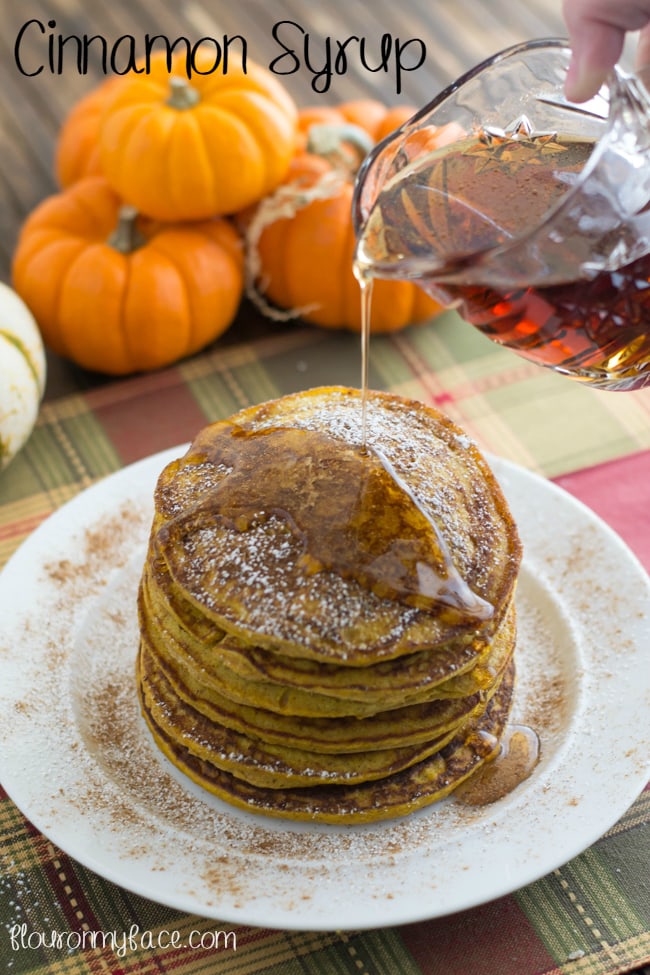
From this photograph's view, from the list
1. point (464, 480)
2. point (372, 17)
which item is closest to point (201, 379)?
point (464, 480)

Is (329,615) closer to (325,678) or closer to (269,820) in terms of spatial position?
(325,678)

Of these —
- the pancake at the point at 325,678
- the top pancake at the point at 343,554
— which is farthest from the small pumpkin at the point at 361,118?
the pancake at the point at 325,678

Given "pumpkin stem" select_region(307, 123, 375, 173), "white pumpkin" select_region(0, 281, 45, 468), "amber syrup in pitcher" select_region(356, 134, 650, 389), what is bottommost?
"white pumpkin" select_region(0, 281, 45, 468)

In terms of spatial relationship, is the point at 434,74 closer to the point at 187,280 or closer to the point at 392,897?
the point at 187,280

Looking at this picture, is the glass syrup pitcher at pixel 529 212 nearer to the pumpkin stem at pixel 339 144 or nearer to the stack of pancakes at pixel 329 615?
the stack of pancakes at pixel 329 615

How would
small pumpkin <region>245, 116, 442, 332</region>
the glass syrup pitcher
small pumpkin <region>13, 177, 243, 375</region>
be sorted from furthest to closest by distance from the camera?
small pumpkin <region>245, 116, 442, 332</region> < small pumpkin <region>13, 177, 243, 375</region> < the glass syrup pitcher

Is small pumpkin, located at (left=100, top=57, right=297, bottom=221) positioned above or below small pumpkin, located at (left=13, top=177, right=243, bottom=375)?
above

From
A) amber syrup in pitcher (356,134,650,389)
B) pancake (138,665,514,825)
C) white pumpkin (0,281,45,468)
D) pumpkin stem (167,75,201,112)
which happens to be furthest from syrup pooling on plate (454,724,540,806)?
pumpkin stem (167,75,201,112)

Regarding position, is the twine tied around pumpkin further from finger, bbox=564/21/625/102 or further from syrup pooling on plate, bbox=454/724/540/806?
syrup pooling on plate, bbox=454/724/540/806
